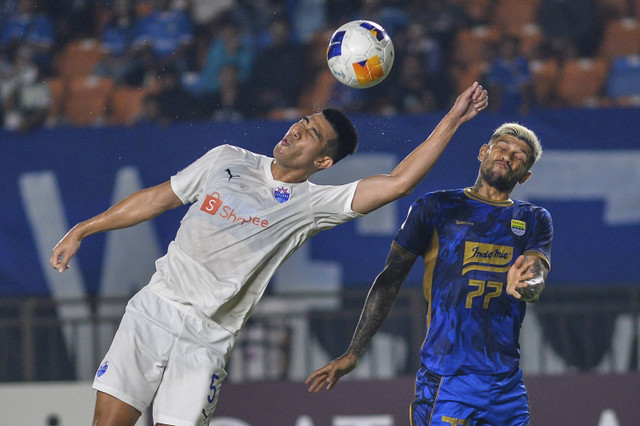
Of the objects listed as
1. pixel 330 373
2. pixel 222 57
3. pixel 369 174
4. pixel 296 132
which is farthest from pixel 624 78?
pixel 330 373

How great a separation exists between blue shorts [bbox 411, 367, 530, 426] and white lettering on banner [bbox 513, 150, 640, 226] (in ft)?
12.2

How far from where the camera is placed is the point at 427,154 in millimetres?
4723

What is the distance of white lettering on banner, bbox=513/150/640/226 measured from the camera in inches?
323

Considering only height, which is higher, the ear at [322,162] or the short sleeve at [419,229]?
the ear at [322,162]

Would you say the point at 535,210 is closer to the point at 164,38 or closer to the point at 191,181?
the point at 191,181

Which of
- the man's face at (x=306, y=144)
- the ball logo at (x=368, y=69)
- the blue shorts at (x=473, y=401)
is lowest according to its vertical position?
the blue shorts at (x=473, y=401)

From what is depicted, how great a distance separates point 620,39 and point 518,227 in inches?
257

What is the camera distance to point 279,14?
1078 cm

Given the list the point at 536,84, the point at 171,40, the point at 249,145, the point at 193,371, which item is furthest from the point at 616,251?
the point at 171,40

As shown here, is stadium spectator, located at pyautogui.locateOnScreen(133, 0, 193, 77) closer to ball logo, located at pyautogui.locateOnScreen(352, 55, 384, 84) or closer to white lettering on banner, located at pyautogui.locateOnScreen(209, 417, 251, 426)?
white lettering on banner, located at pyautogui.locateOnScreen(209, 417, 251, 426)

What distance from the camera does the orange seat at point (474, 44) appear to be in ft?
33.6

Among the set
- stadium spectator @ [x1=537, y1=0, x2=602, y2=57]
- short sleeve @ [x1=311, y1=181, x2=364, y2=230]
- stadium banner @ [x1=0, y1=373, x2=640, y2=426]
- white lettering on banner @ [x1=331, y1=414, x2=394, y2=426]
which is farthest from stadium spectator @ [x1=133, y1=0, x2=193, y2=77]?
short sleeve @ [x1=311, y1=181, x2=364, y2=230]

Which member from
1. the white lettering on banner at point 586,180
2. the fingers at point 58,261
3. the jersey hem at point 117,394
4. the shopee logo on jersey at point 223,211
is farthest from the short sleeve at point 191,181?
the white lettering on banner at point 586,180

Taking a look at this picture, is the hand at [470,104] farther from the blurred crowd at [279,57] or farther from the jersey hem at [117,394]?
the blurred crowd at [279,57]
